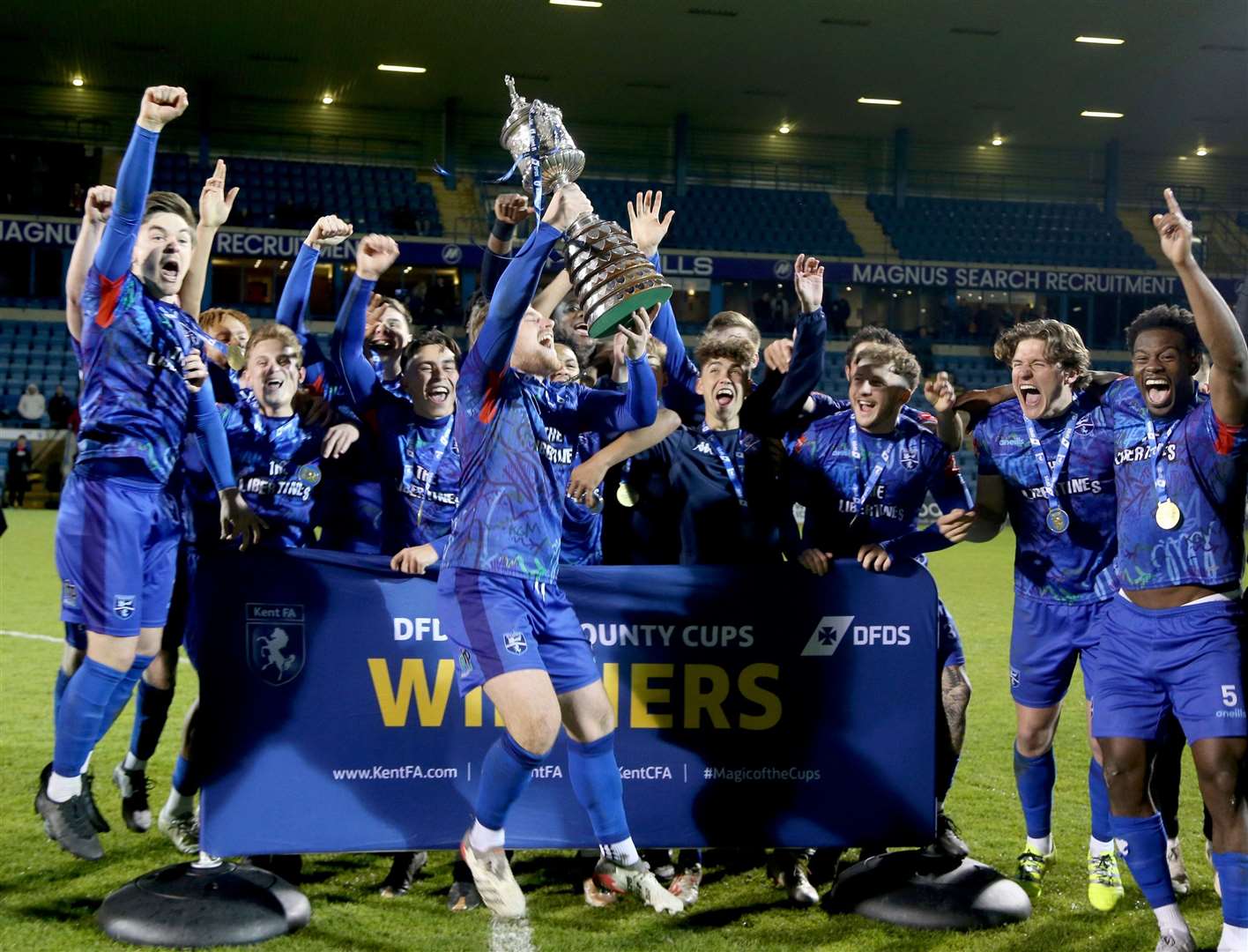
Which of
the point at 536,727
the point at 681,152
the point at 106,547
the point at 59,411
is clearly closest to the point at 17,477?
the point at 59,411

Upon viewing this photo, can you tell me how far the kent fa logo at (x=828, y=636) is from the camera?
468cm

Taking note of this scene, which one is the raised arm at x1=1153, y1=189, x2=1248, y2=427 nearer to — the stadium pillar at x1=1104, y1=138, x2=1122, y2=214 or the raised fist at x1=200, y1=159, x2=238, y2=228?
the raised fist at x1=200, y1=159, x2=238, y2=228

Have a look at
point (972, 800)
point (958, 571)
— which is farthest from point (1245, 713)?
point (958, 571)

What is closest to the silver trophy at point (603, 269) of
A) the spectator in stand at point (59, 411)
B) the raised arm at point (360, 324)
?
the raised arm at point (360, 324)

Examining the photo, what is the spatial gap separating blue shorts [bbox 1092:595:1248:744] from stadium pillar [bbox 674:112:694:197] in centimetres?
2723

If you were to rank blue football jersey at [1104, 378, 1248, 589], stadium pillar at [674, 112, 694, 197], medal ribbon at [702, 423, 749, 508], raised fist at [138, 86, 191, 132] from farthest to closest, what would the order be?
stadium pillar at [674, 112, 694, 197] < medal ribbon at [702, 423, 749, 508] < raised fist at [138, 86, 191, 132] < blue football jersey at [1104, 378, 1248, 589]

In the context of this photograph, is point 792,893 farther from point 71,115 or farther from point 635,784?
point 71,115

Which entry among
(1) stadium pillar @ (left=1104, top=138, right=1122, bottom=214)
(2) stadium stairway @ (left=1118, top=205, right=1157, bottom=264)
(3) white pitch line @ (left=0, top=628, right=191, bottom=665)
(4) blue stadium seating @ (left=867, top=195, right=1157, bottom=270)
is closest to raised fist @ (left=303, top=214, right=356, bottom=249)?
(3) white pitch line @ (left=0, top=628, right=191, bottom=665)

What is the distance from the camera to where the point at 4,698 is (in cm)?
802

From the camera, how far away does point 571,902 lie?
4.63 meters

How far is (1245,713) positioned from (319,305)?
2682 centimetres

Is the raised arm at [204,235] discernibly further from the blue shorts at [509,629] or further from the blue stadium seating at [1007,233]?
the blue stadium seating at [1007,233]

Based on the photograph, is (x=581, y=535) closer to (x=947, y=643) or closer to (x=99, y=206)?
(x=947, y=643)

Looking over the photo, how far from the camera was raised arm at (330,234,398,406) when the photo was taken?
4.87m
